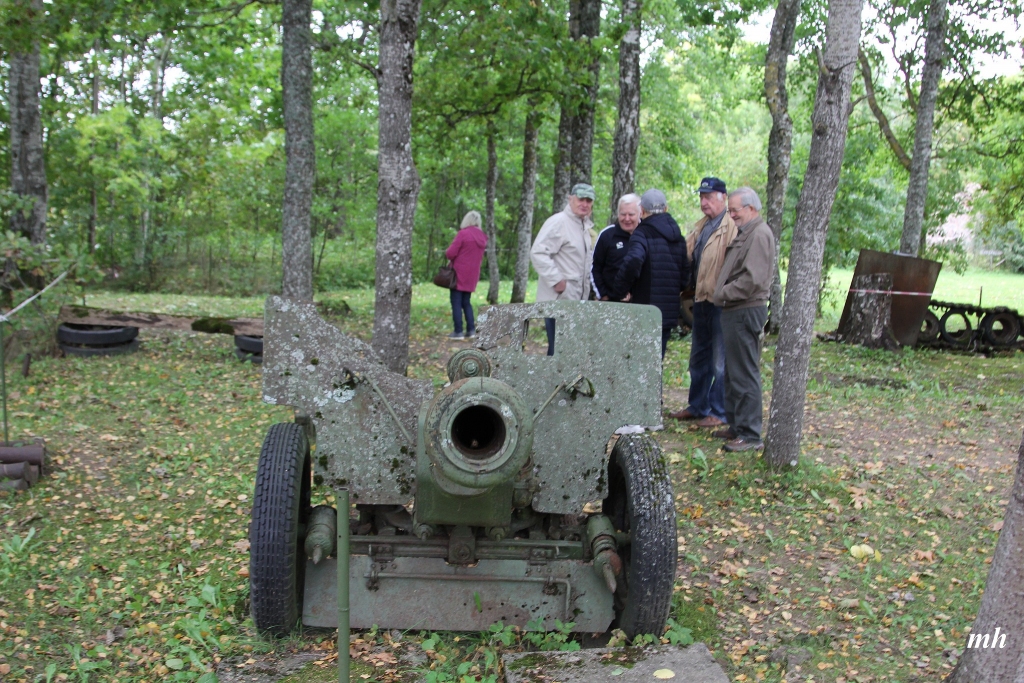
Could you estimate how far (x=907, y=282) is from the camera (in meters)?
13.3

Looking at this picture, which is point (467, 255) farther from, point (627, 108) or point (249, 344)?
point (249, 344)

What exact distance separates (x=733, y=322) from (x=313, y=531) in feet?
13.9

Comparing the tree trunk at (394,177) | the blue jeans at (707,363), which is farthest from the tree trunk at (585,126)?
the tree trunk at (394,177)

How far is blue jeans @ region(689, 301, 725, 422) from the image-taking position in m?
7.82

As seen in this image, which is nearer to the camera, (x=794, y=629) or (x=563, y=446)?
(x=563, y=446)

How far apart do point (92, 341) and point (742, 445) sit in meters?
7.63

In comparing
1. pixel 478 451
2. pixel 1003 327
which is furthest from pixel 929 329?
pixel 478 451

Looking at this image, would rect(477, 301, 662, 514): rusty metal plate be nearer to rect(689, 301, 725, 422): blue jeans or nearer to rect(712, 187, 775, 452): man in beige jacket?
rect(712, 187, 775, 452): man in beige jacket

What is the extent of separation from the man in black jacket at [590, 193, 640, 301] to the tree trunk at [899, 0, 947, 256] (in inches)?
322

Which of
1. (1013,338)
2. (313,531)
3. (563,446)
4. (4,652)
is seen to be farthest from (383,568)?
(1013,338)

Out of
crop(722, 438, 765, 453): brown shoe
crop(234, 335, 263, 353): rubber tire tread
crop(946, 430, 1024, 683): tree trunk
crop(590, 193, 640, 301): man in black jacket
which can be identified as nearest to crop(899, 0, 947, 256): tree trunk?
crop(590, 193, 640, 301): man in black jacket

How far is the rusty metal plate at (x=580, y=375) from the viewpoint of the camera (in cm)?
410

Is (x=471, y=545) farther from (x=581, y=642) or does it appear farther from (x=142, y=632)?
(x=142, y=632)

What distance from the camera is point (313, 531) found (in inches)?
161
